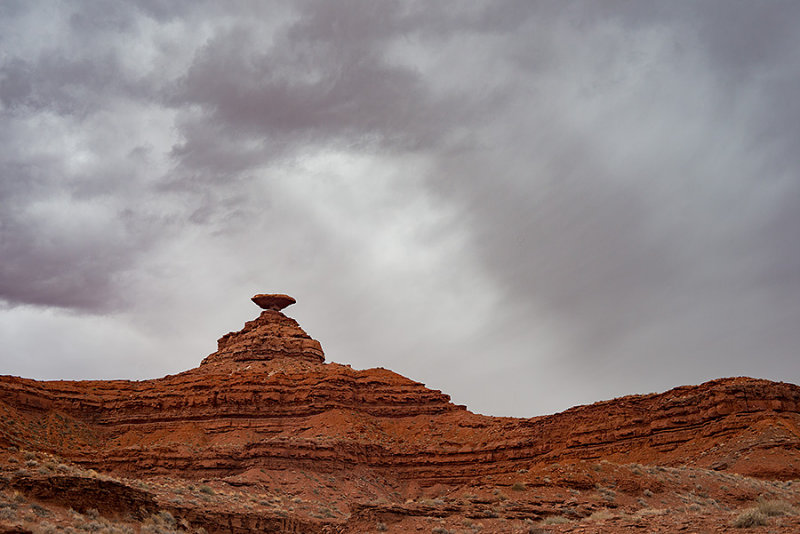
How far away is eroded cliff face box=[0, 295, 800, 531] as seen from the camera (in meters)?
50.2

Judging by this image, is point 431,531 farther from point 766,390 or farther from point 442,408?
point 442,408

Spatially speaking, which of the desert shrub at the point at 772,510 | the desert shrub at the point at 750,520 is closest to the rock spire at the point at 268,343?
the desert shrub at the point at 772,510

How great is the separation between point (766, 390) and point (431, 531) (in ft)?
128

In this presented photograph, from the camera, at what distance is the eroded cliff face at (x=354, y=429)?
50156 millimetres

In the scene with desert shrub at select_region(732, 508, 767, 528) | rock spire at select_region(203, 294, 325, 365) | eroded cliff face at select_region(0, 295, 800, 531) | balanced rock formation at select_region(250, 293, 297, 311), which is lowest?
desert shrub at select_region(732, 508, 767, 528)

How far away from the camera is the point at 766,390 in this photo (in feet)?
167

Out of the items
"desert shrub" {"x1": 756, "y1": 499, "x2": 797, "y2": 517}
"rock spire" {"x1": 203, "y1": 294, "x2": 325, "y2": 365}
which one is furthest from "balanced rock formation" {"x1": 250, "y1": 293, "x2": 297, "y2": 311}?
"desert shrub" {"x1": 756, "y1": 499, "x2": 797, "y2": 517}

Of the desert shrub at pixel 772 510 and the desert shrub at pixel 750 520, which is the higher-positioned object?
the desert shrub at pixel 772 510

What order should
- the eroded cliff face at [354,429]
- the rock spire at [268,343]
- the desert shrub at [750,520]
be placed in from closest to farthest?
1. the desert shrub at [750,520]
2. the eroded cliff face at [354,429]
3. the rock spire at [268,343]

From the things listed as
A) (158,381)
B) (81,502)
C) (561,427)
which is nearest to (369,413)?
(561,427)

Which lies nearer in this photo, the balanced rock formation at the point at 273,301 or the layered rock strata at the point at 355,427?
the layered rock strata at the point at 355,427

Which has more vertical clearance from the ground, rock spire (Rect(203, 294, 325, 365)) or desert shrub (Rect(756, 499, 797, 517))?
rock spire (Rect(203, 294, 325, 365))

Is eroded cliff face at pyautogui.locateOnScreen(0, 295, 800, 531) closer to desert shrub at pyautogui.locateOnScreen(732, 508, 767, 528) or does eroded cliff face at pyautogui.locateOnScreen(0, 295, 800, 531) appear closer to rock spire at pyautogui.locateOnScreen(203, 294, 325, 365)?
rock spire at pyautogui.locateOnScreen(203, 294, 325, 365)

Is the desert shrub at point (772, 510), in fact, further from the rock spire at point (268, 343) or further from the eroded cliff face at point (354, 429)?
the rock spire at point (268, 343)
